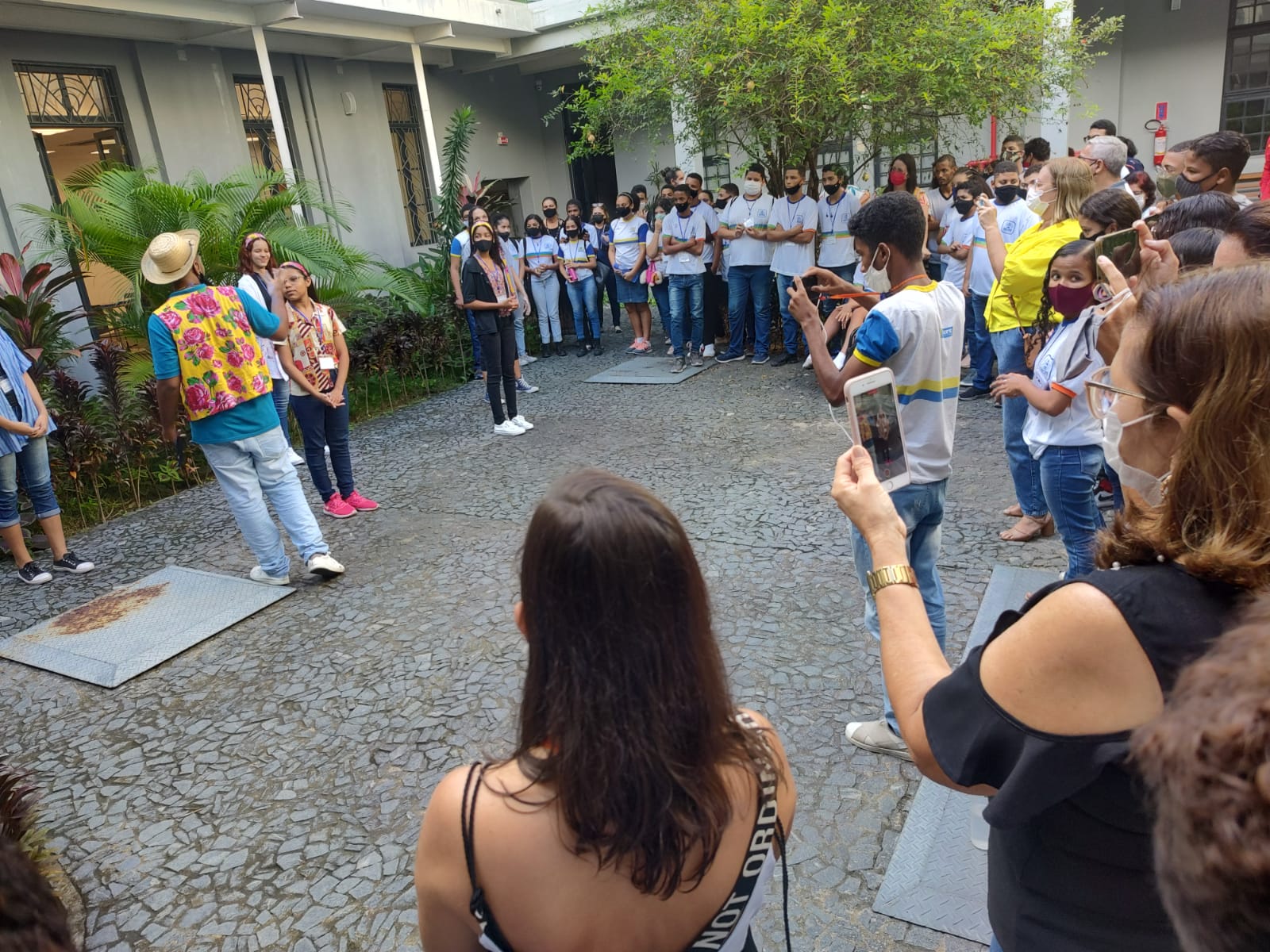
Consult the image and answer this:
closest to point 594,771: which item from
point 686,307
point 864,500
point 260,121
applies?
point 864,500

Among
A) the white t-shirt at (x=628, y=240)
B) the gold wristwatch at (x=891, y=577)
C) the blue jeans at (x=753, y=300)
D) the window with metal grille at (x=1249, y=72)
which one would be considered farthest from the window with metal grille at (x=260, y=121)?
the window with metal grille at (x=1249, y=72)

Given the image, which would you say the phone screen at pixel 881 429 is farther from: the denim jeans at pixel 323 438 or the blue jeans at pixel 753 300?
the blue jeans at pixel 753 300

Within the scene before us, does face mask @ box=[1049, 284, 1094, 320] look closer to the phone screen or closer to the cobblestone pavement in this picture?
the cobblestone pavement

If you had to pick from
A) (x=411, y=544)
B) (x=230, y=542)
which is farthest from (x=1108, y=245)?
(x=230, y=542)

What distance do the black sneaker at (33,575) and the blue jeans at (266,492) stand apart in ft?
5.41

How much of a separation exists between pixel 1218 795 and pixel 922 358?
Answer: 8.08 feet

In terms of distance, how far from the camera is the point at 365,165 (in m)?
12.7

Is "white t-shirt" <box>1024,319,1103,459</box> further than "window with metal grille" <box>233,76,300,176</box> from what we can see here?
No

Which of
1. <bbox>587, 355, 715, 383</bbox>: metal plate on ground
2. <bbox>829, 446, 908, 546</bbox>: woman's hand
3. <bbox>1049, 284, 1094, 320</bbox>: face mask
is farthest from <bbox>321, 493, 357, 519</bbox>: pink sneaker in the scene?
<bbox>829, 446, 908, 546</bbox>: woman's hand

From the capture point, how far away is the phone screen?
7.00 ft

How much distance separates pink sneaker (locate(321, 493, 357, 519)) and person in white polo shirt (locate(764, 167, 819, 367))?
482 cm

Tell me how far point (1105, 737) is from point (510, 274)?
7200 mm

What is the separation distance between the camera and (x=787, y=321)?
9227 millimetres

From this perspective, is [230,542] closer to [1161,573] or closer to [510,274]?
[510,274]
